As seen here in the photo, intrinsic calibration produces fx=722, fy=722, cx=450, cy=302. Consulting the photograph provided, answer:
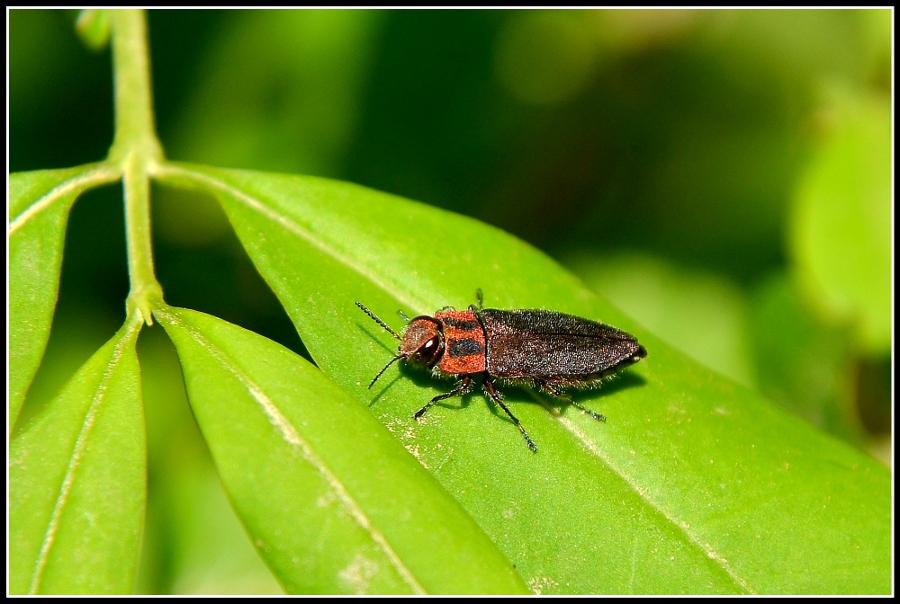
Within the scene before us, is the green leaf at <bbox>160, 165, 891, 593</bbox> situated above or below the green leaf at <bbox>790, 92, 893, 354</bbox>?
below

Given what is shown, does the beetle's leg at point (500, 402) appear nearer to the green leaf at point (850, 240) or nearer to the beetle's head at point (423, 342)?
the beetle's head at point (423, 342)

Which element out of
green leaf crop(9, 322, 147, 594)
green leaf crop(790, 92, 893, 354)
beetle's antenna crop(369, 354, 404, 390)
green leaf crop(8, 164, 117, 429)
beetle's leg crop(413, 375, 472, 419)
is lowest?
green leaf crop(9, 322, 147, 594)

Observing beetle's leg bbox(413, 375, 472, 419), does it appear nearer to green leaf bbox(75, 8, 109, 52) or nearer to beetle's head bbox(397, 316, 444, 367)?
beetle's head bbox(397, 316, 444, 367)

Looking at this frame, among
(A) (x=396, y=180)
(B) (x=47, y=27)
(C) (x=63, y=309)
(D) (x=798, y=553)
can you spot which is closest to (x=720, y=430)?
(D) (x=798, y=553)

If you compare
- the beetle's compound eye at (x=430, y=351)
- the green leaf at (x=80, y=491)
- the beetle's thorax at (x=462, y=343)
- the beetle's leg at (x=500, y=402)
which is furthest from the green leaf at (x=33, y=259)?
the beetle's leg at (x=500, y=402)

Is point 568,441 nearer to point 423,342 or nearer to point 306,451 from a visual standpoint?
point 423,342

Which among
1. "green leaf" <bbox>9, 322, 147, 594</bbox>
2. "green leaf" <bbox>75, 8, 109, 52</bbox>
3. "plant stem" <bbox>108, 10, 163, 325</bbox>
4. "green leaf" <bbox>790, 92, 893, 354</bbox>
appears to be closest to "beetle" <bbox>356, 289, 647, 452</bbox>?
"plant stem" <bbox>108, 10, 163, 325</bbox>

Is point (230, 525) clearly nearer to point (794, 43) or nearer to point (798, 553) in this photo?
point (798, 553)
